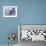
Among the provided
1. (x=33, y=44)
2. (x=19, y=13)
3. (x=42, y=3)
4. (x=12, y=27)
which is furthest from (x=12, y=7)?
(x=33, y=44)

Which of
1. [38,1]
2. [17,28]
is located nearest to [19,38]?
[17,28]

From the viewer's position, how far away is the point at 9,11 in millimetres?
4234

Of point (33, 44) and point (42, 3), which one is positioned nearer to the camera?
point (33, 44)

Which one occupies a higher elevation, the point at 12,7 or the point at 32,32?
the point at 12,7

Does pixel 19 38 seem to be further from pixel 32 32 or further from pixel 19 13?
pixel 19 13

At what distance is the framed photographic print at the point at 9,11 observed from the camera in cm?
422

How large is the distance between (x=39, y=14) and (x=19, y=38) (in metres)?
0.96

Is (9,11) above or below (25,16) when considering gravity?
above

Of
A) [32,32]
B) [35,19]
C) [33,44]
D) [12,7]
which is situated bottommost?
A: [33,44]

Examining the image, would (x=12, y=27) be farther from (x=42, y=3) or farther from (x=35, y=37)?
(x=42, y=3)

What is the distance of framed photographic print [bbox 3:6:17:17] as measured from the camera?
4.22 metres

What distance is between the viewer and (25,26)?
4.18 metres

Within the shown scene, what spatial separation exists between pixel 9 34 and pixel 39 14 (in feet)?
3.64

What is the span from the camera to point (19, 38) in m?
4.12
